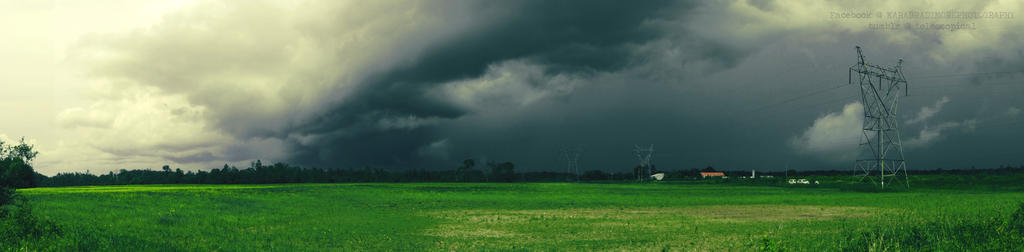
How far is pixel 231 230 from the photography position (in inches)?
1139

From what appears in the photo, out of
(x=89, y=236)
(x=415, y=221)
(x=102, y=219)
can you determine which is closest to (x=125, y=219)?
(x=102, y=219)

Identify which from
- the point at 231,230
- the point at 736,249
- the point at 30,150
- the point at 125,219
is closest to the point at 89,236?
the point at 231,230

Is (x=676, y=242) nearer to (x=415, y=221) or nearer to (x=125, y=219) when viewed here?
(x=415, y=221)

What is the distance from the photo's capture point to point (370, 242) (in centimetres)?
2409

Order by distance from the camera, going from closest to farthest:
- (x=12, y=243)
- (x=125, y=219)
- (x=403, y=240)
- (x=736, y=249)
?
1. (x=12, y=243)
2. (x=736, y=249)
3. (x=403, y=240)
4. (x=125, y=219)

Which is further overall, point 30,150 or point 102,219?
point 30,150

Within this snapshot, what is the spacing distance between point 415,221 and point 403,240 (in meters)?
10.7

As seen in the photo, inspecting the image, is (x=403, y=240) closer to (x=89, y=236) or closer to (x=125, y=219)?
(x=89, y=236)

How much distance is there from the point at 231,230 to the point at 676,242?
72.0 feet

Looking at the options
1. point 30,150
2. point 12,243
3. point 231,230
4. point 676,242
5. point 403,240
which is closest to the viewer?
point 12,243

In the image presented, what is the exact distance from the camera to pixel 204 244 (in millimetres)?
23312

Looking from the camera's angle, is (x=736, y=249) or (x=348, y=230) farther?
(x=348, y=230)

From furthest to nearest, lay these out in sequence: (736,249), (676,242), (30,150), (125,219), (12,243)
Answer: (30,150) < (125,219) < (676,242) < (736,249) < (12,243)

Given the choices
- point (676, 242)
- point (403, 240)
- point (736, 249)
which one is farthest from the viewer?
point (403, 240)
